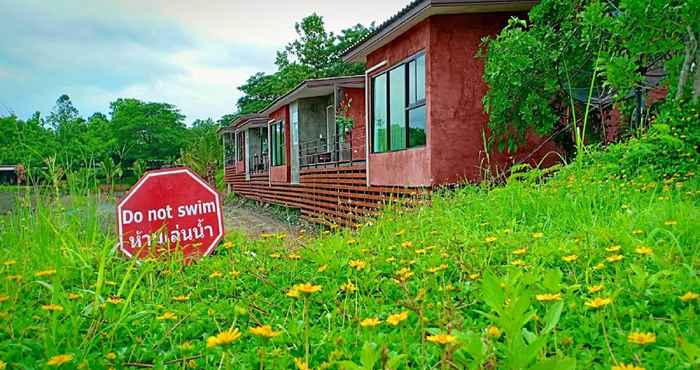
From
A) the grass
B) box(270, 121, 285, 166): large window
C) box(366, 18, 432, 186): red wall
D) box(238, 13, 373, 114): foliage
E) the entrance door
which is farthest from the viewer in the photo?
box(238, 13, 373, 114): foliage

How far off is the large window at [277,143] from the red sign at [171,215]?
15.4 meters

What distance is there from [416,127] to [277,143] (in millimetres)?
12053

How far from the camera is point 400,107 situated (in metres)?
9.62

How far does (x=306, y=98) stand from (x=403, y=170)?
8.85 metres

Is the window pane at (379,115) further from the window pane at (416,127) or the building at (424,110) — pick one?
the window pane at (416,127)

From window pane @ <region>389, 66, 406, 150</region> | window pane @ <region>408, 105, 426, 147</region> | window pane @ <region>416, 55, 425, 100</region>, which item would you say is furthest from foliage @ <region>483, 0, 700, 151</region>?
window pane @ <region>389, 66, 406, 150</region>

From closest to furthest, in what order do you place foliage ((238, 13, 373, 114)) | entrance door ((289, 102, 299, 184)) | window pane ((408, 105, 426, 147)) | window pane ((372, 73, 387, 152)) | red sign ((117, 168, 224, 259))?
red sign ((117, 168, 224, 259))
window pane ((408, 105, 426, 147))
window pane ((372, 73, 387, 152))
entrance door ((289, 102, 299, 184))
foliage ((238, 13, 373, 114))

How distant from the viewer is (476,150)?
832 cm

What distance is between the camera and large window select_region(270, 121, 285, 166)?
1977cm

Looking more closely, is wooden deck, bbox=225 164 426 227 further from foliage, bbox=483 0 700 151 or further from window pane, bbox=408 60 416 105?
foliage, bbox=483 0 700 151

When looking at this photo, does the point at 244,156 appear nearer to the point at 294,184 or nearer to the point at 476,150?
the point at 294,184

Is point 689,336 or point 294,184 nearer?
point 689,336

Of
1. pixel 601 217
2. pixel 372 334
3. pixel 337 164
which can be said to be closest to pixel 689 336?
pixel 372 334

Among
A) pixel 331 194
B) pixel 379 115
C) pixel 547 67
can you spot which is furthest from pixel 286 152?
pixel 547 67
